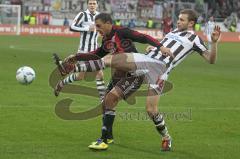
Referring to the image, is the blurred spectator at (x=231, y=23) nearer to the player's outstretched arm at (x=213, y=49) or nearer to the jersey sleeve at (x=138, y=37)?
the player's outstretched arm at (x=213, y=49)

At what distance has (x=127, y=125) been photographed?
40.9ft

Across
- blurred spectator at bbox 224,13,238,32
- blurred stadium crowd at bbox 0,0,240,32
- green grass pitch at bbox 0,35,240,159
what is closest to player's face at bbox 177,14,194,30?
green grass pitch at bbox 0,35,240,159

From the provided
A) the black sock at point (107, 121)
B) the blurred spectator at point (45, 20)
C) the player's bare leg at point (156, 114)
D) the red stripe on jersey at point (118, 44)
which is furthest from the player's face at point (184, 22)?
the blurred spectator at point (45, 20)

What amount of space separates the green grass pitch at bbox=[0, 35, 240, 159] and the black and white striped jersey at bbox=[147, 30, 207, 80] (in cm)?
141

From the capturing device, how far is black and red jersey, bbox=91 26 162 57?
9680 millimetres

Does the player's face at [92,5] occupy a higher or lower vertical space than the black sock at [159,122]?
higher

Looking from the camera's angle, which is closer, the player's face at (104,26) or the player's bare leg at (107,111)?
the player's face at (104,26)

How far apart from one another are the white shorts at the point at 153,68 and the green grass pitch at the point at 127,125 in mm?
1047

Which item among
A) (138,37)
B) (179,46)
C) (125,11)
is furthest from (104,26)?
(125,11)

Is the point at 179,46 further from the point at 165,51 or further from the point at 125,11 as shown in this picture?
the point at 125,11

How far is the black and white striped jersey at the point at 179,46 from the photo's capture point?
32.9ft

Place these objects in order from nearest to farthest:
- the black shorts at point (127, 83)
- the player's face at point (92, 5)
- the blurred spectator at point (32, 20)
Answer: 1. the black shorts at point (127, 83)
2. the player's face at point (92, 5)
3. the blurred spectator at point (32, 20)

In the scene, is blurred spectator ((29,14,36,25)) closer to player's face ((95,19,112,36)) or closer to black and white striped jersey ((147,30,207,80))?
black and white striped jersey ((147,30,207,80))

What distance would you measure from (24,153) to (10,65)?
610 inches
